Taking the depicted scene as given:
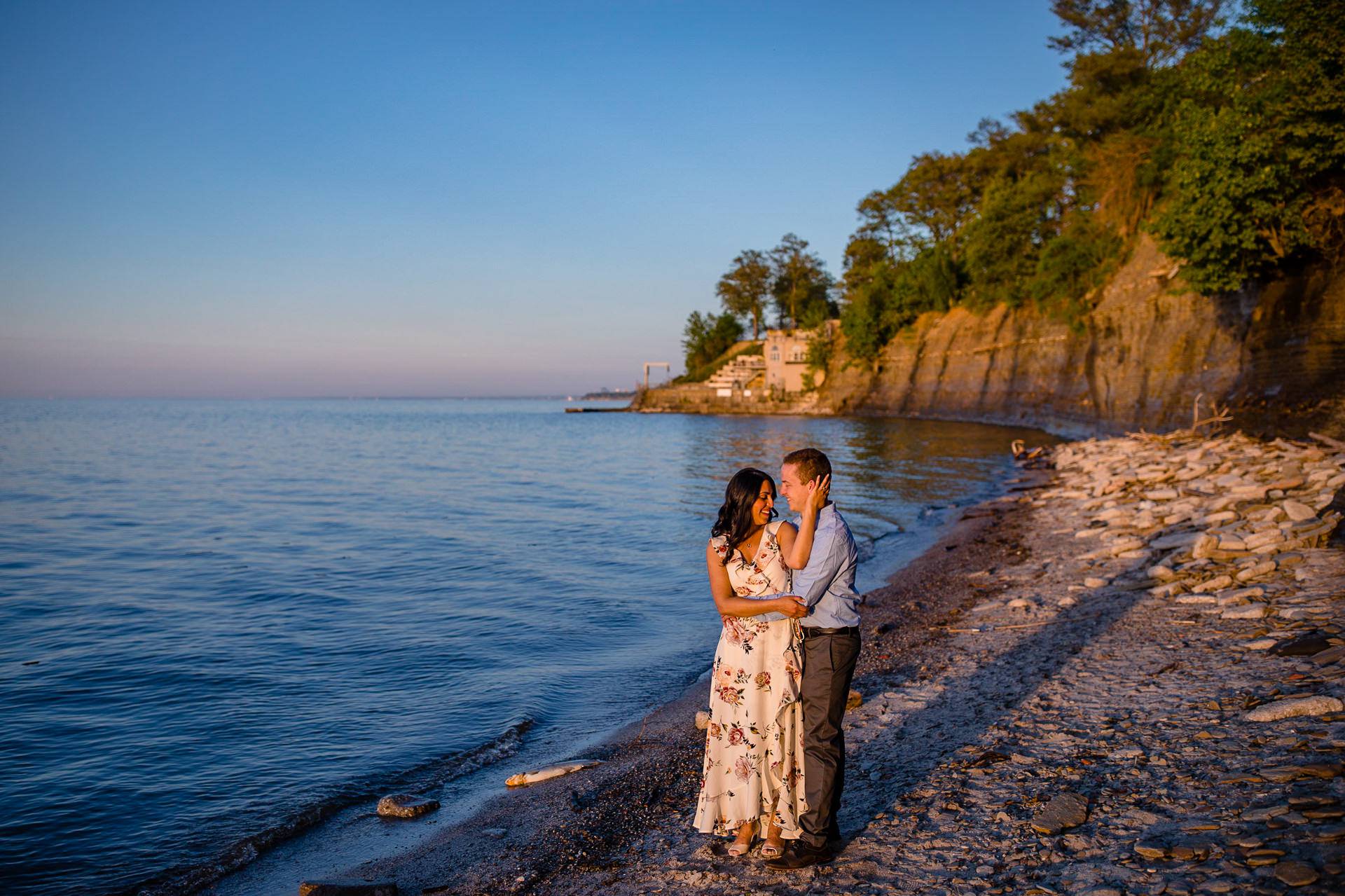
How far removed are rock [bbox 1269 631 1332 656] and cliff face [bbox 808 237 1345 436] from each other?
14813 millimetres

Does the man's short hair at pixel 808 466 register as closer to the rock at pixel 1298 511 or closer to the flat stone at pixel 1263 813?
the flat stone at pixel 1263 813

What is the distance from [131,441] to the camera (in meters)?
61.9

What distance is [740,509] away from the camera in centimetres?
440

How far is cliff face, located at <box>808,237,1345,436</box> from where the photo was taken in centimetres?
2022

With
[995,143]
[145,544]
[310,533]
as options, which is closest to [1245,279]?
[310,533]

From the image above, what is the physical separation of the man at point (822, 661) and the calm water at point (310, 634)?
412 cm

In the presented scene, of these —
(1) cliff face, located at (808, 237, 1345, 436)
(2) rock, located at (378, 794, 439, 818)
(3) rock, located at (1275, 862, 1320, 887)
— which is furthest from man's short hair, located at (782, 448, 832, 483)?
(1) cliff face, located at (808, 237, 1345, 436)

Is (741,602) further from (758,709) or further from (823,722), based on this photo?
(823,722)

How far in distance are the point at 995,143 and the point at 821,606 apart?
7734 cm

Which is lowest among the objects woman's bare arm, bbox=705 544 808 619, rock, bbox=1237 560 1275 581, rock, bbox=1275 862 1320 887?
rock, bbox=1275 862 1320 887

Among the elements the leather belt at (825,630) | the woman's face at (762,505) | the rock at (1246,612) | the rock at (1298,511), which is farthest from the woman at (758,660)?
the rock at (1298,511)

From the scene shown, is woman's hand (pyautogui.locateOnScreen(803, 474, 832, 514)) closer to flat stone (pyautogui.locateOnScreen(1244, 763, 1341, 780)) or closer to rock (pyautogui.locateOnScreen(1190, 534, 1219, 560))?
flat stone (pyautogui.locateOnScreen(1244, 763, 1341, 780))

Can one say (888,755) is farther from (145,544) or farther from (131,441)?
(131,441)

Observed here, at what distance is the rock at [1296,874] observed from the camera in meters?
3.46
